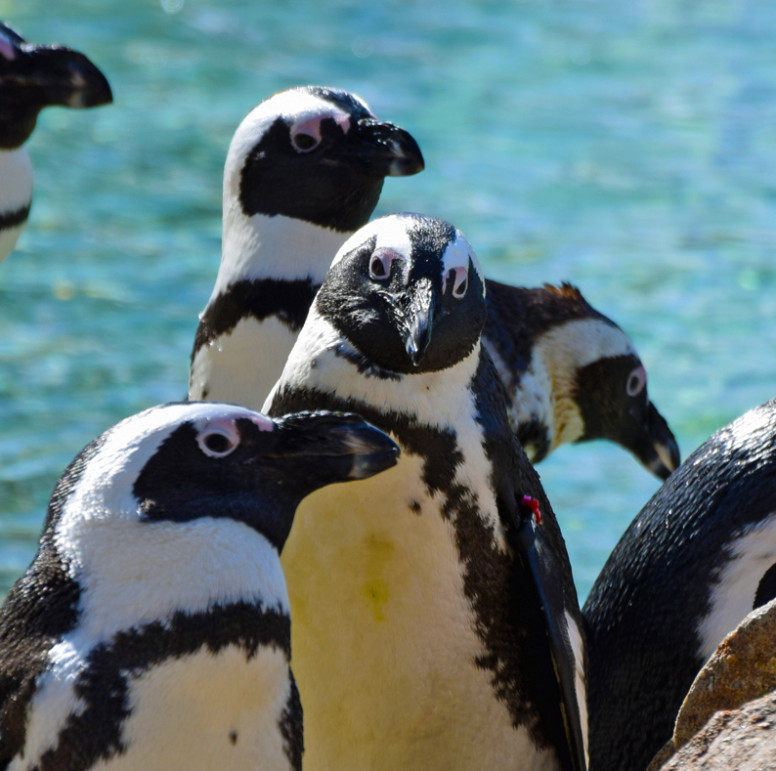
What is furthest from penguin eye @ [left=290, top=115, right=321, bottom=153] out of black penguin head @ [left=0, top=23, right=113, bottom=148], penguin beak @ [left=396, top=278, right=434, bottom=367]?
penguin beak @ [left=396, top=278, right=434, bottom=367]

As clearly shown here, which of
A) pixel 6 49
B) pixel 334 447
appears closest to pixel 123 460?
pixel 334 447

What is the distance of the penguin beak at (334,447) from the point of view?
7.11ft

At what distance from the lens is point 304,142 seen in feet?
11.5

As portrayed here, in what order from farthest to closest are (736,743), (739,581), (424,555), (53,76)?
(53,76)
(739,581)
(424,555)
(736,743)

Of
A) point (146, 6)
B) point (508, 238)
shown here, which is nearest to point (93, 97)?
point (508, 238)

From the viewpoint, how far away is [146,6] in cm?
1009

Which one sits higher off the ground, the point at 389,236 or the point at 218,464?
the point at 389,236

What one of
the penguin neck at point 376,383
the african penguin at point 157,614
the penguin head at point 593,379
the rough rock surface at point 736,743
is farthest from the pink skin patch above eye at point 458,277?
the penguin head at point 593,379

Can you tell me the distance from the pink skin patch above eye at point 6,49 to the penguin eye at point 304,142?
1041mm

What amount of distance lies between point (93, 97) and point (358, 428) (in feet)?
7.57

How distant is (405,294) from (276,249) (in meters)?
1.05

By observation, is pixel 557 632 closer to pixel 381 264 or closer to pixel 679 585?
pixel 679 585

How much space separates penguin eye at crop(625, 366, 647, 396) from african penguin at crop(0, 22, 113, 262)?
1.58m

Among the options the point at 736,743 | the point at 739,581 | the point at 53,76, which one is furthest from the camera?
the point at 53,76
